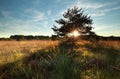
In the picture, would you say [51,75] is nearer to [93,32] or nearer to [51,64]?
[51,64]

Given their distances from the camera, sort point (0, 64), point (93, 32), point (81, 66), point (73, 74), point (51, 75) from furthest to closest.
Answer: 1. point (93, 32)
2. point (0, 64)
3. point (81, 66)
4. point (51, 75)
5. point (73, 74)

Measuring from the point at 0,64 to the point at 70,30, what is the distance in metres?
16.1

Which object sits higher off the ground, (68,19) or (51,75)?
(68,19)

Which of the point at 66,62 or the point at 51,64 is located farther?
the point at 51,64

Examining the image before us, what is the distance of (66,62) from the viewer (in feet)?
11.8

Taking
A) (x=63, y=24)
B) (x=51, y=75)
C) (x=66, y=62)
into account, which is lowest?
(x=51, y=75)

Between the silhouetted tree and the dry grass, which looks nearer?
the dry grass

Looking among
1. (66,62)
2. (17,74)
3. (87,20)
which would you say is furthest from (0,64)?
(87,20)

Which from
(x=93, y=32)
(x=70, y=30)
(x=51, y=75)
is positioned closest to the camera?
(x=51, y=75)

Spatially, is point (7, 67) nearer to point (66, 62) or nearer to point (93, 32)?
point (66, 62)

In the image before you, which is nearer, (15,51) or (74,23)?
(15,51)

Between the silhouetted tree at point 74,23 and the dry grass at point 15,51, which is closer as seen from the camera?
the dry grass at point 15,51

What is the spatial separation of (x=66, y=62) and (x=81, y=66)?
49cm

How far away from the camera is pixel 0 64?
14.1 ft
